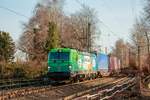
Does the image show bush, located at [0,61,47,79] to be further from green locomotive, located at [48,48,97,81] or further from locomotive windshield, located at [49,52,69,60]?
locomotive windshield, located at [49,52,69,60]

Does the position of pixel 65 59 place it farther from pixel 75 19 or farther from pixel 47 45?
pixel 75 19

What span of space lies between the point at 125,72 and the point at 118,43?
56.7 m

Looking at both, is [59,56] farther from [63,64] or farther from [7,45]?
[7,45]

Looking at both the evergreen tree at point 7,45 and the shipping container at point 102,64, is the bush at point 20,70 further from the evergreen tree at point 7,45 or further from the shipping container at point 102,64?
the evergreen tree at point 7,45

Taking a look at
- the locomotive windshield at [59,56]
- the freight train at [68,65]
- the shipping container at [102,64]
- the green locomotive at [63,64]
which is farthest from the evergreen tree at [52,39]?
the locomotive windshield at [59,56]

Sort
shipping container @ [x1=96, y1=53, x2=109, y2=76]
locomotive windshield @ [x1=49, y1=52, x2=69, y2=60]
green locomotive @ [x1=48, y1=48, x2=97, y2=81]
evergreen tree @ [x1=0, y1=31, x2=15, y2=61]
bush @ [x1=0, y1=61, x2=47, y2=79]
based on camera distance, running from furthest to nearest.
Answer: evergreen tree @ [x1=0, y1=31, x2=15, y2=61] → shipping container @ [x1=96, y1=53, x2=109, y2=76] → bush @ [x1=0, y1=61, x2=47, y2=79] → locomotive windshield @ [x1=49, y1=52, x2=69, y2=60] → green locomotive @ [x1=48, y1=48, x2=97, y2=81]

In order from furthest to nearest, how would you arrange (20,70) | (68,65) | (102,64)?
(102,64) → (20,70) → (68,65)

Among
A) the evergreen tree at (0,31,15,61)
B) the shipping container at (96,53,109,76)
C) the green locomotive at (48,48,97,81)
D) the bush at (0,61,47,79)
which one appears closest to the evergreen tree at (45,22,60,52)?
the shipping container at (96,53,109,76)

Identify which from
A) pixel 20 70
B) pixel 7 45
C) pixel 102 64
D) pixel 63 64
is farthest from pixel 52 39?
pixel 63 64

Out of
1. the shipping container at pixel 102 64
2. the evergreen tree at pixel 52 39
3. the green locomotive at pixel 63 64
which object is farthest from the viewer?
the evergreen tree at pixel 52 39

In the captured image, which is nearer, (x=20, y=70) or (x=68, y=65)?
(x=68, y=65)

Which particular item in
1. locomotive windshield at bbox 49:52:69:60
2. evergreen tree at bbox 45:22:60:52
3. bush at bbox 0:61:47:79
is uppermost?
evergreen tree at bbox 45:22:60:52

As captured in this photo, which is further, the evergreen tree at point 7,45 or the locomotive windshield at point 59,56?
the evergreen tree at point 7,45

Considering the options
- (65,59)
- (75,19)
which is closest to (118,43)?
(75,19)
